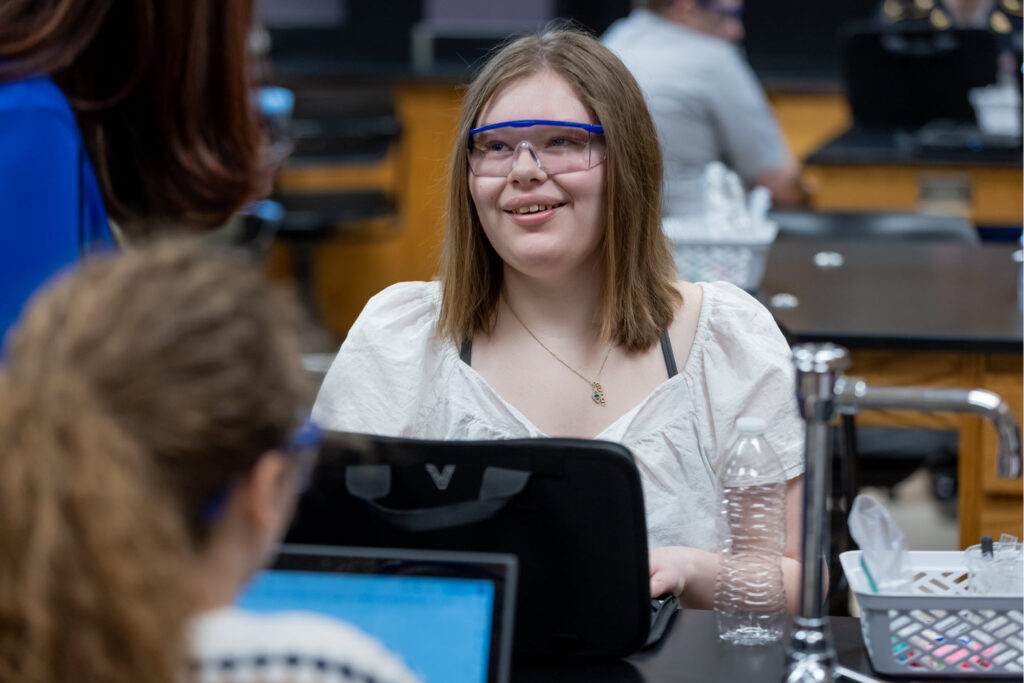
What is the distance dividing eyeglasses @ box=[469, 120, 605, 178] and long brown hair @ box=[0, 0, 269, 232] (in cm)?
38

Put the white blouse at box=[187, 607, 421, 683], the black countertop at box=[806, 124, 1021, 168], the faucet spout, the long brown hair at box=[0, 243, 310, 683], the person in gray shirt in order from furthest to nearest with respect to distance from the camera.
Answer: the black countertop at box=[806, 124, 1021, 168], the person in gray shirt, the faucet spout, the white blouse at box=[187, 607, 421, 683], the long brown hair at box=[0, 243, 310, 683]

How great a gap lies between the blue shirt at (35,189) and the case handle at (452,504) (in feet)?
1.19

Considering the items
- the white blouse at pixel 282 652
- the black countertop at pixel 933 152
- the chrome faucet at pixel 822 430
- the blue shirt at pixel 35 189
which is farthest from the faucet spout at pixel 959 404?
the black countertop at pixel 933 152

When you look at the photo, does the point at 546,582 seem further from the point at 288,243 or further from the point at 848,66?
the point at 288,243

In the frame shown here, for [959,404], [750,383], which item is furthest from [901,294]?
[959,404]

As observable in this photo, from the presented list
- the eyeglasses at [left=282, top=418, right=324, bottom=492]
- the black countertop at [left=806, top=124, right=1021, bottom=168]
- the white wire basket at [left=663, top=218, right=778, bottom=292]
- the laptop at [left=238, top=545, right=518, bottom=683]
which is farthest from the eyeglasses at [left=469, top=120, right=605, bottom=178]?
the black countertop at [left=806, top=124, right=1021, bottom=168]

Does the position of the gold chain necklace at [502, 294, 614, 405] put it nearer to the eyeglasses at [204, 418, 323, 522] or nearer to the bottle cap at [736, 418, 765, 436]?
the bottle cap at [736, 418, 765, 436]

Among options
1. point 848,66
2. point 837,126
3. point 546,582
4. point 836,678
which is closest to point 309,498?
point 546,582

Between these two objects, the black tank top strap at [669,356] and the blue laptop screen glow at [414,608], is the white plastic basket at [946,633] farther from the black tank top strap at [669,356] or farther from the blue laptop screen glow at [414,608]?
the black tank top strap at [669,356]

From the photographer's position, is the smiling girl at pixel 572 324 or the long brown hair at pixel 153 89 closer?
the long brown hair at pixel 153 89

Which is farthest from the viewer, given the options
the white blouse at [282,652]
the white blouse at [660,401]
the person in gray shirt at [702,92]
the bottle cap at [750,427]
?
the person in gray shirt at [702,92]

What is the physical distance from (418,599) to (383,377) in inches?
26.3

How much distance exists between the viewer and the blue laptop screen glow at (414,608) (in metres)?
1.16

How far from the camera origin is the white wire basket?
2705 millimetres
